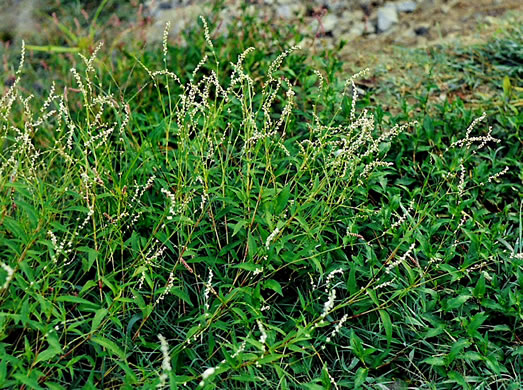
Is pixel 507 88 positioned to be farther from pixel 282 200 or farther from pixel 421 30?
pixel 282 200

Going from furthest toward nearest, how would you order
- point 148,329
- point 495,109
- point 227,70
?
point 227,70 < point 495,109 < point 148,329

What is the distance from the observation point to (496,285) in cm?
292

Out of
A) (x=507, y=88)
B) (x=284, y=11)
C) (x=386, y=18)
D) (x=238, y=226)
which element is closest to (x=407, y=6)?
(x=386, y=18)

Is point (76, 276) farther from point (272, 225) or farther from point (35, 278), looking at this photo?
point (272, 225)

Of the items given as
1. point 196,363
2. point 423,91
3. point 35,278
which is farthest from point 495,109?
point 35,278

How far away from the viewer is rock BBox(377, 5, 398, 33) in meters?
4.92

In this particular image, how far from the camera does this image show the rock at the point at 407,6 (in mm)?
5039

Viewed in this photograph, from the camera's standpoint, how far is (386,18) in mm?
4965

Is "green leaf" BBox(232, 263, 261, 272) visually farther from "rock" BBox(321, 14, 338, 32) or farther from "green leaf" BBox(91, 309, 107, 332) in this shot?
"rock" BBox(321, 14, 338, 32)

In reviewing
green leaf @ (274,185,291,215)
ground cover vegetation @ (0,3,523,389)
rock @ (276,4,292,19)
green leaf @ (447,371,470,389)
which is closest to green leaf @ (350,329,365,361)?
ground cover vegetation @ (0,3,523,389)

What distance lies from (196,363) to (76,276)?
2.27ft

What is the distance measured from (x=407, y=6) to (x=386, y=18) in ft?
0.80

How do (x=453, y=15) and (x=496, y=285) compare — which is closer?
(x=496, y=285)

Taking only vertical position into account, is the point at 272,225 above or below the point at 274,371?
above
